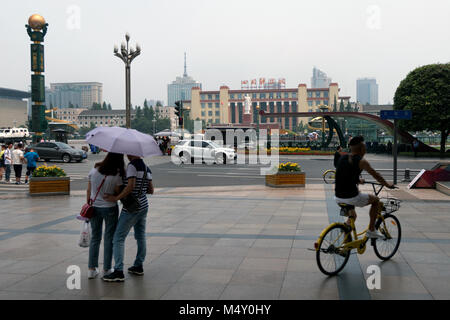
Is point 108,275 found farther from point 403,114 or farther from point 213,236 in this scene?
point 403,114

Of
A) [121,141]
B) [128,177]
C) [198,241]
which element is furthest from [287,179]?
[121,141]

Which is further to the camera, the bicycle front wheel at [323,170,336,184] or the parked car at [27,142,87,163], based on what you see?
the parked car at [27,142,87,163]

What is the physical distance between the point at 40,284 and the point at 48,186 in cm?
928

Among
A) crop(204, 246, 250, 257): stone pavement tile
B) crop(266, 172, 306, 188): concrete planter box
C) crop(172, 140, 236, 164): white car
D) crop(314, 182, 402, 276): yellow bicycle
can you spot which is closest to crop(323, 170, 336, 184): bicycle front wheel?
crop(266, 172, 306, 188): concrete planter box

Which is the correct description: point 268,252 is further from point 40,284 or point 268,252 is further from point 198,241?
point 40,284

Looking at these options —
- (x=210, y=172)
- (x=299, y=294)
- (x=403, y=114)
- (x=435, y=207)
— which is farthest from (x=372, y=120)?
(x=299, y=294)

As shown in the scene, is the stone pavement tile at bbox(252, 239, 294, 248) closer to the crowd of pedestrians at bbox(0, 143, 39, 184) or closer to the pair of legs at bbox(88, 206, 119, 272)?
the pair of legs at bbox(88, 206, 119, 272)

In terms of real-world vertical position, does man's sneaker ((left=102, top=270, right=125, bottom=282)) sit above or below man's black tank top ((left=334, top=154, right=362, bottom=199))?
below

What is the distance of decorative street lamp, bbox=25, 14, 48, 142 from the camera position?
132 ft

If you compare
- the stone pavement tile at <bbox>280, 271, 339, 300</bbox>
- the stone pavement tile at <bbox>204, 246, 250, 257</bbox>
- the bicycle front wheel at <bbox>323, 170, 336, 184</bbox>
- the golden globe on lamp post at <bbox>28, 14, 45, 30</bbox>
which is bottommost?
the stone pavement tile at <bbox>280, 271, 339, 300</bbox>

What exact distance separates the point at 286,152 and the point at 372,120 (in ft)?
32.5

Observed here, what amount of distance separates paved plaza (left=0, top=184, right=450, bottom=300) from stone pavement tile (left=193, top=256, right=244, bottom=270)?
1 centimetres

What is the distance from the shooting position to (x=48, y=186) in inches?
564

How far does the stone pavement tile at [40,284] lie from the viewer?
17.9 ft
